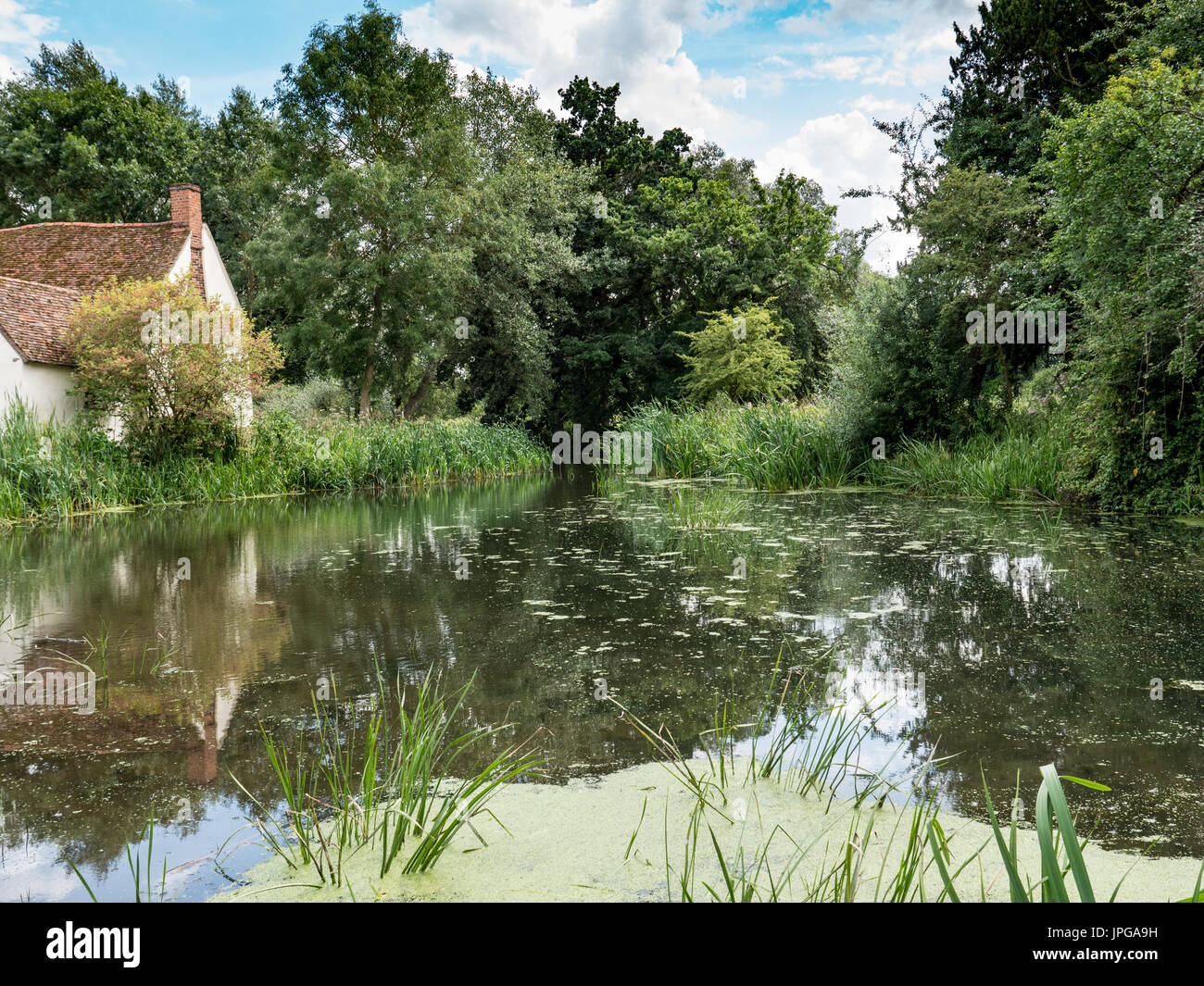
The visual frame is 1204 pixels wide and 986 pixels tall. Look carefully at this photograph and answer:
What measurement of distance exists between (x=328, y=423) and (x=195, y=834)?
17.1 meters

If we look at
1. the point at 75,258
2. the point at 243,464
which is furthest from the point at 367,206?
the point at 243,464

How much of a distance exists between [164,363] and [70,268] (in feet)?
28.9

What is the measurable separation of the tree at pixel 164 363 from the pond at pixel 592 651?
4.74 m

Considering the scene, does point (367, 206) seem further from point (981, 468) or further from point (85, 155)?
point (981, 468)

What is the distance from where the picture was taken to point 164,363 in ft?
41.9

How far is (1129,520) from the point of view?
812cm

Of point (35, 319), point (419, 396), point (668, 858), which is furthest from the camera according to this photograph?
point (419, 396)

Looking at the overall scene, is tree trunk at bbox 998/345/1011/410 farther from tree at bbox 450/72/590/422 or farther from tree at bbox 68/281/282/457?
tree at bbox 450/72/590/422

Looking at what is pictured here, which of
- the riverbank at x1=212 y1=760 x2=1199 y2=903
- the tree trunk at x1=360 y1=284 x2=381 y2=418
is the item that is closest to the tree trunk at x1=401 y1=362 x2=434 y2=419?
the tree trunk at x1=360 y1=284 x2=381 y2=418

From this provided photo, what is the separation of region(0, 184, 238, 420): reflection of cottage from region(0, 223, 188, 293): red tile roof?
0.8 inches

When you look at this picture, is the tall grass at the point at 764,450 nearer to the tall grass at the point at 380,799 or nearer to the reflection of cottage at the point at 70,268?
the reflection of cottage at the point at 70,268

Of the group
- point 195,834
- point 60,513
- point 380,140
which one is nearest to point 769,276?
point 380,140

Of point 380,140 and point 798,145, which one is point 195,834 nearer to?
point 380,140

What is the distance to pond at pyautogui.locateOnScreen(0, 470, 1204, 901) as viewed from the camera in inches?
96.5
